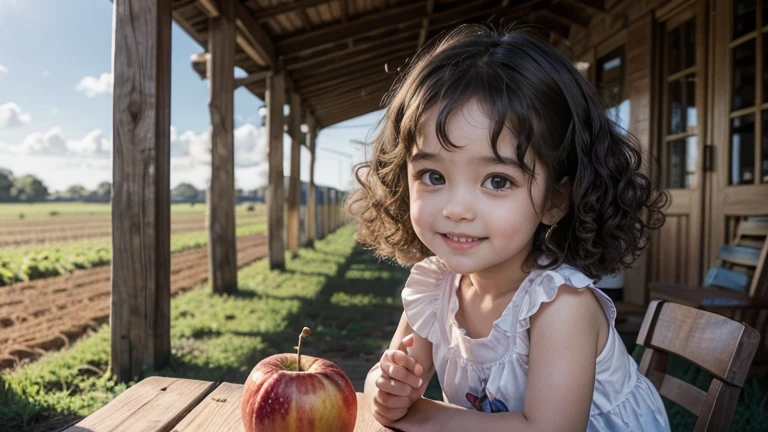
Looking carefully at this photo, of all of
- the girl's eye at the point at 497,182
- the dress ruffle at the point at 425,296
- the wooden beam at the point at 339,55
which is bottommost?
the dress ruffle at the point at 425,296

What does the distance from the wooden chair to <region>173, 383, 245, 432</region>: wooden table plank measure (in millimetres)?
2623

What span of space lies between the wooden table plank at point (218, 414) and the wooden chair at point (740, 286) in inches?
103

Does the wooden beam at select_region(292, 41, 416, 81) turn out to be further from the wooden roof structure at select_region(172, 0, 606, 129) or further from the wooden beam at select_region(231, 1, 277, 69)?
the wooden beam at select_region(231, 1, 277, 69)

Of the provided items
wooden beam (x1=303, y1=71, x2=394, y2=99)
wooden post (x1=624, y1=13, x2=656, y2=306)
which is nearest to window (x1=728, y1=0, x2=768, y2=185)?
wooden post (x1=624, y1=13, x2=656, y2=306)

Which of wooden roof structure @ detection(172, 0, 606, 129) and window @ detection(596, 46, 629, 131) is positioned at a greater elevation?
wooden roof structure @ detection(172, 0, 606, 129)

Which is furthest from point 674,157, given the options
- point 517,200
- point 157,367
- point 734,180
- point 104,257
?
point 104,257

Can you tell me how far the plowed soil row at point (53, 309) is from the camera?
4.58 metres

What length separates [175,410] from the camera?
1.13 metres

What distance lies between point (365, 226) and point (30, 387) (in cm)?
238

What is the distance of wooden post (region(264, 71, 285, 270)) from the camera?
823 centimetres

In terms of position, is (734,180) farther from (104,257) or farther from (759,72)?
(104,257)

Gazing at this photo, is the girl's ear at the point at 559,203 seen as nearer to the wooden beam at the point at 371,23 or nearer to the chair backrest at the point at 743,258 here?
the chair backrest at the point at 743,258

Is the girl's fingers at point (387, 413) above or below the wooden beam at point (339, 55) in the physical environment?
below

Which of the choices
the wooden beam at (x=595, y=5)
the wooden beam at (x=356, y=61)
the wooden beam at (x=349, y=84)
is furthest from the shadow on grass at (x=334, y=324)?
the wooden beam at (x=349, y=84)
